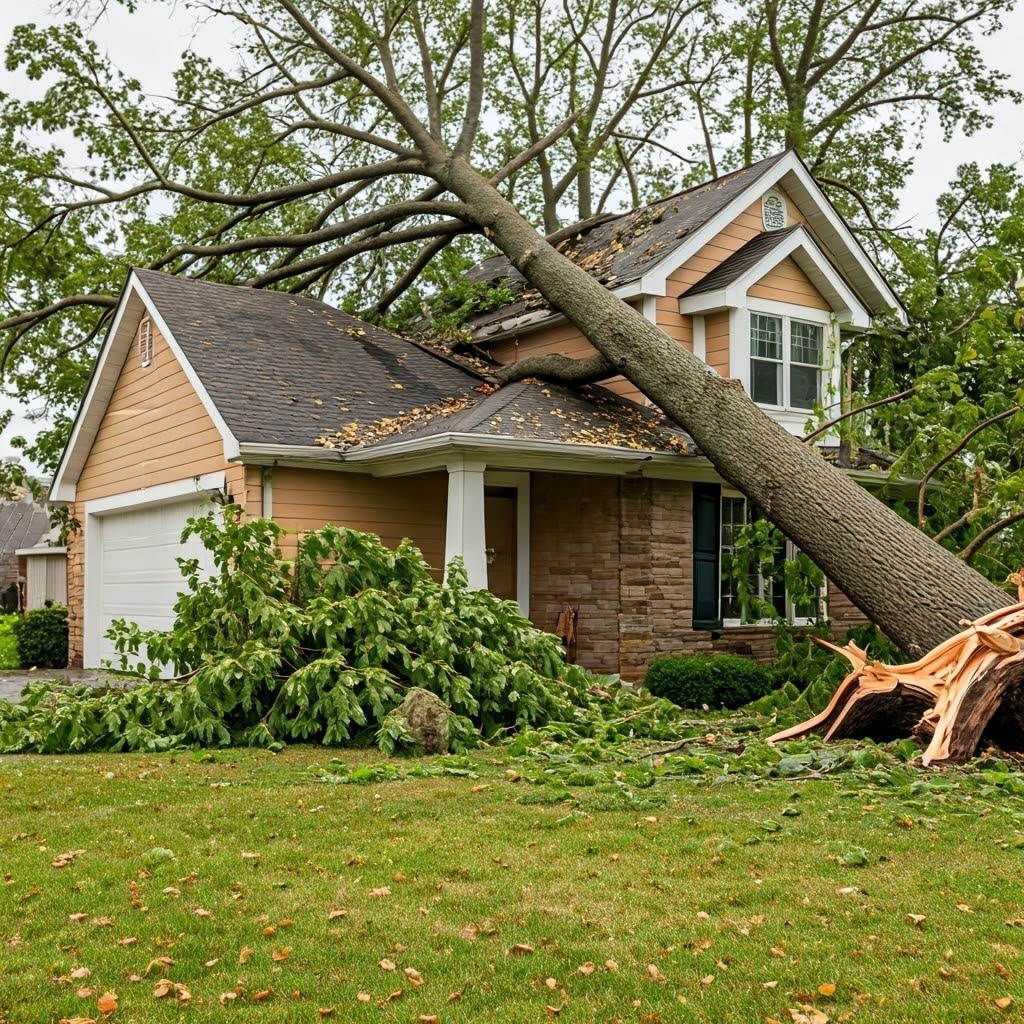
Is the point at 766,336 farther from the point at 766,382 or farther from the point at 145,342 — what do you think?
the point at 145,342

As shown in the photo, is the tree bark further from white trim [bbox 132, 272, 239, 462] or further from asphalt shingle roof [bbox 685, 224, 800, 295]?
asphalt shingle roof [bbox 685, 224, 800, 295]

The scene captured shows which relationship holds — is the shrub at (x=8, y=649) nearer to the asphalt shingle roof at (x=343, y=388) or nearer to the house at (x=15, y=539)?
the asphalt shingle roof at (x=343, y=388)

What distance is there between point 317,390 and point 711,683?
5.66 m

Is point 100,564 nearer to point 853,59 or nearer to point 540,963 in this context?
point 540,963

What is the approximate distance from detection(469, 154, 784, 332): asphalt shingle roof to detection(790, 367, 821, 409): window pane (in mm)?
2348

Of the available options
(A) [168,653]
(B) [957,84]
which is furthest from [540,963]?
(B) [957,84]

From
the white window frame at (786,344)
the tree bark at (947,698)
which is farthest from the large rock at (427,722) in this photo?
the white window frame at (786,344)

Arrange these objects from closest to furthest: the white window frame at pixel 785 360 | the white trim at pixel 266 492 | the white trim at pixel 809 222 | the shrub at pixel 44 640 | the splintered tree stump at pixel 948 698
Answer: the splintered tree stump at pixel 948 698, the white trim at pixel 266 492, the white trim at pixel 809 222, the white window frame at pixel 785 360, the shrub at pixel 44 640

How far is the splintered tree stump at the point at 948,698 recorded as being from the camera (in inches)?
268

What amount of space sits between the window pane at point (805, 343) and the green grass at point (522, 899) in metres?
9.16

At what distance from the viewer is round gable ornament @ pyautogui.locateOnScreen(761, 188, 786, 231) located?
1547 cm

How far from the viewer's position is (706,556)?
1341 centimetres

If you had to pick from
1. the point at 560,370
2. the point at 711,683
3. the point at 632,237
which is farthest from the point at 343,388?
the point at 711,683

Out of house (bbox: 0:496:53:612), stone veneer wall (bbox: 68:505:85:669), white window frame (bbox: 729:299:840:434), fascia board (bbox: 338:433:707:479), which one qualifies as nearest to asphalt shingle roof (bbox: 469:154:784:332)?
white window frame (bbox: 729:299:840:434)
